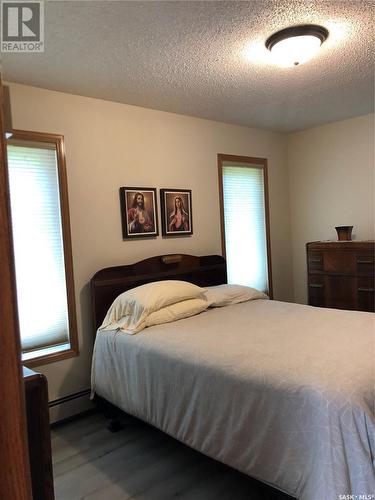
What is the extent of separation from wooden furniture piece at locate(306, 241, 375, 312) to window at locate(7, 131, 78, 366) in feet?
8.71

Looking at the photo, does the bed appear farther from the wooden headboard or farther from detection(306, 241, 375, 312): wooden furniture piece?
detection(306, 241, 375, 312): wooden furniture piece

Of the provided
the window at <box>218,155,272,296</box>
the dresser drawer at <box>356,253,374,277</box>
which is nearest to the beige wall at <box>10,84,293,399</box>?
the window at <box>218,155,272,296</box>

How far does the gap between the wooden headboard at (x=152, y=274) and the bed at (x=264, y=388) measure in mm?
33

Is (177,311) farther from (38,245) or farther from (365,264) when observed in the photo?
(365,264)

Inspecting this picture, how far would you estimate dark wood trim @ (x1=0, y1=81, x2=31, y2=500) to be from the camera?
1.80 ft

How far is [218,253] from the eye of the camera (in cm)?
412

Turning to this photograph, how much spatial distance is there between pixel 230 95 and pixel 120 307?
2.03 meters

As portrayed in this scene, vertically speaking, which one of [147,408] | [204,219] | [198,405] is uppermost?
[204,219]

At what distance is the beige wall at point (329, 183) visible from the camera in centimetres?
424

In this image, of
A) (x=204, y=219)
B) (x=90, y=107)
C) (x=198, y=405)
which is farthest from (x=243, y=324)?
(x=90, y=107)

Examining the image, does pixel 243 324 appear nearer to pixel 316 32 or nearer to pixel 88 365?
pixel 88 365

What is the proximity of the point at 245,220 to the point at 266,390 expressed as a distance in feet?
9.61

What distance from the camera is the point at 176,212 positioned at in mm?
3742

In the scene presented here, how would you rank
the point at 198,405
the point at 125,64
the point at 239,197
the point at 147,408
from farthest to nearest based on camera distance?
the point at 239,197, the point at 125,64, the point at 147,408, the point at 198,405
